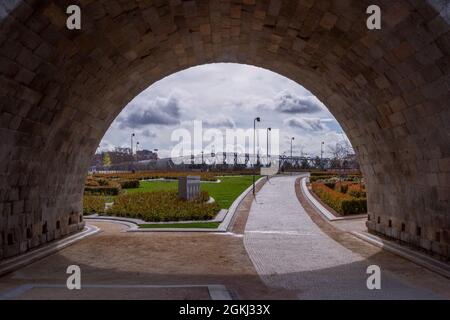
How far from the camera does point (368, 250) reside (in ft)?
46.6

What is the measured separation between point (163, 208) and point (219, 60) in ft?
32.2

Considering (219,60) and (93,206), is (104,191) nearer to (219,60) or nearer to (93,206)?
(93,206)

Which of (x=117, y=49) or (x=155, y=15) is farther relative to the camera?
(x=117, y=49)

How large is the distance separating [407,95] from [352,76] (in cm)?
227

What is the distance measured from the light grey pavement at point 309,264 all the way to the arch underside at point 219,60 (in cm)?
219

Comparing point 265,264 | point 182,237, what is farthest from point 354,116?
point 182,237

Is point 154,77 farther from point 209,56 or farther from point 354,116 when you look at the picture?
point 354,116

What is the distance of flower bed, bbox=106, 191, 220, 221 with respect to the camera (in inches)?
853

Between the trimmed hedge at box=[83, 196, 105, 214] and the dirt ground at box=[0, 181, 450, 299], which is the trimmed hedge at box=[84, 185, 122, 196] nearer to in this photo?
the trimmed hedge at box=[83, 196, 105, 214]

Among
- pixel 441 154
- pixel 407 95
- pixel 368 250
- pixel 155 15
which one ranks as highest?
pixel 155 15

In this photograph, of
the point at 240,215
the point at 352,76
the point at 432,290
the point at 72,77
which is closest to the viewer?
the point at 432,290

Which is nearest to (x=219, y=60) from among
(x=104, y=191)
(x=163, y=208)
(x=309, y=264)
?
(x=309, y=264)

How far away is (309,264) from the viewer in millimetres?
11953

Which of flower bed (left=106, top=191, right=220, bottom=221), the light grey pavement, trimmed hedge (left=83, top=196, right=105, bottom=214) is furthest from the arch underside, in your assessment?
trimmed hedge (left=83, top=196, right=105, bottom=214)
